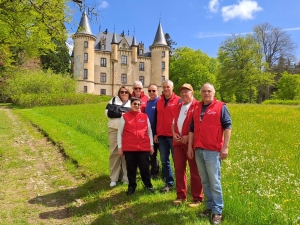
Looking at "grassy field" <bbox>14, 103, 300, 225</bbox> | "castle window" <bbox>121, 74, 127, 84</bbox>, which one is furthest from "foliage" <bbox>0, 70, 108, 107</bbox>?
"grassy field" <bbox>14, 103, 300, 225</bbox>

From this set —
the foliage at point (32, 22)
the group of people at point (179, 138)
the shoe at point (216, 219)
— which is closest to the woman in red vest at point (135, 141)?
the group of people at point (179, 138)

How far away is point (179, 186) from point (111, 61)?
157ft

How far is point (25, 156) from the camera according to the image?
8.07 metres

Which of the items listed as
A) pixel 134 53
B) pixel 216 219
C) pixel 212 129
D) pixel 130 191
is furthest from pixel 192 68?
pixel 216 219

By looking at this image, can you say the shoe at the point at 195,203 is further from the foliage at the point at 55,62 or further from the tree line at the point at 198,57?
the foliage at the point at 55,62

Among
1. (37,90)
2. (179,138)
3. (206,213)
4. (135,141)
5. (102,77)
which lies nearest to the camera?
(206,213)

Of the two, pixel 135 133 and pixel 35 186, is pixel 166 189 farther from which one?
pixel 35 186

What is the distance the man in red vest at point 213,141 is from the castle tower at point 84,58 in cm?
4299

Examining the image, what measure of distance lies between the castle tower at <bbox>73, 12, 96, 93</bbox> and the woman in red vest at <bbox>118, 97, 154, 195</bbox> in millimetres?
41554

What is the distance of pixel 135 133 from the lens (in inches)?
190

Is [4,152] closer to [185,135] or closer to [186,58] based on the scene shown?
[185,135]

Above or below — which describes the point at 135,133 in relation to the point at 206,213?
above

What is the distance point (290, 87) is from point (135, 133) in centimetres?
4737

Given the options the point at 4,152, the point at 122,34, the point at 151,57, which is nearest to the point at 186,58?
the point at 151,57
